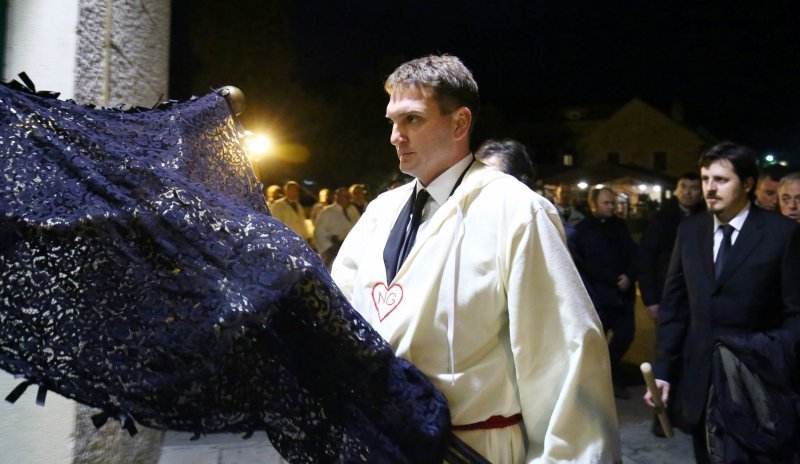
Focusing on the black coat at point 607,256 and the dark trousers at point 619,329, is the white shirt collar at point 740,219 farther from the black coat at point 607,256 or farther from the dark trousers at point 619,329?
the dark trousers at point 619,329

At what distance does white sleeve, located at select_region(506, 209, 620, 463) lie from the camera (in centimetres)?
169

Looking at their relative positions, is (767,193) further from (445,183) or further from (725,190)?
(445,183)

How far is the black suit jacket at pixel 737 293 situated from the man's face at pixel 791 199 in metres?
2.52

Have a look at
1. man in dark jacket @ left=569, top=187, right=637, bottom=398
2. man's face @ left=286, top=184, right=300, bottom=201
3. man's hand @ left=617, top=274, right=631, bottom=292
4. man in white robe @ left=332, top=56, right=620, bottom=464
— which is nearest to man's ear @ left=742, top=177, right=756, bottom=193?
man in white robe @ left=332, top=56, right=620, bottom=464

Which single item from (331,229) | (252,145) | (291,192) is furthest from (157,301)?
(291,192)

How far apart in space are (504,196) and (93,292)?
3.70 feet

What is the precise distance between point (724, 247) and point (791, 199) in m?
2.67

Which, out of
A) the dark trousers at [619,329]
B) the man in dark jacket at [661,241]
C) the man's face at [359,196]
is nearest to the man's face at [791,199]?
the man in dark jacket at [661,241]

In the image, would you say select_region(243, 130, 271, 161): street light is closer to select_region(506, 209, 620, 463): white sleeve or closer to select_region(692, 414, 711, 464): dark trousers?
select_region(506, 209, 620, 463): white sleeve

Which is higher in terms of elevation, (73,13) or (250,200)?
(73,13)

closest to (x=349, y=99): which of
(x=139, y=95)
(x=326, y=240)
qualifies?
(x=326, y=240)

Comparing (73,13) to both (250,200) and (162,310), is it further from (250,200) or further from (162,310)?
(162,310)

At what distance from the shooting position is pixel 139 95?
3.68m

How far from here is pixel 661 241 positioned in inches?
237
